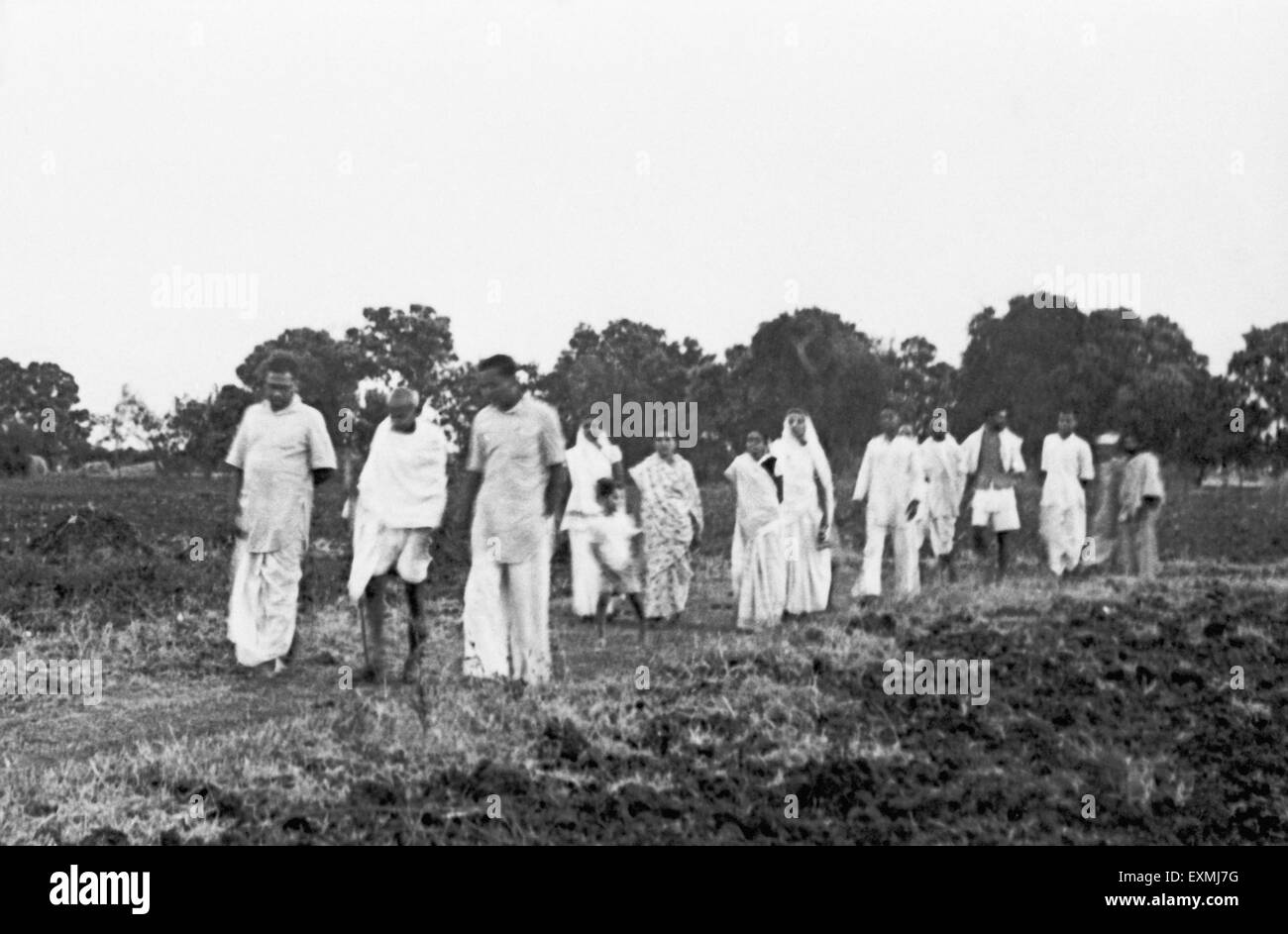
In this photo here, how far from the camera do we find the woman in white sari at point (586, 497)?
12312 millimetres

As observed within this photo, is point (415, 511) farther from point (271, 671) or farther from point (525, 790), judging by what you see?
point (525, 790)

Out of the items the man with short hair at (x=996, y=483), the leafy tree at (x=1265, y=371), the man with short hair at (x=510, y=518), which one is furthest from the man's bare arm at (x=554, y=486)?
the leafy tree at (x=1265, y=371)

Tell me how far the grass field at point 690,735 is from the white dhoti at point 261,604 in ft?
0.71

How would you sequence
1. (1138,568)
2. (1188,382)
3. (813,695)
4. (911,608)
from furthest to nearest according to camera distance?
1. (1188,382)
2. (1138,568)
3. (911,608)
4. (813,695)

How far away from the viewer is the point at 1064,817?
6277 millimetres

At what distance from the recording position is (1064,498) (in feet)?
51.5

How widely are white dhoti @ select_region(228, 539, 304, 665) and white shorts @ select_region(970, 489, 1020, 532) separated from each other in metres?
7.40

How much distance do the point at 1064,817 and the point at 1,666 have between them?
6.56 meters

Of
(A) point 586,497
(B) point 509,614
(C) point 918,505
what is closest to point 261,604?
(B) point 509,614

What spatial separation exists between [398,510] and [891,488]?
17.0 ft

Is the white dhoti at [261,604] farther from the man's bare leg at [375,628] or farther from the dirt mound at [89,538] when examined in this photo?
the dirt mound at [89,538]

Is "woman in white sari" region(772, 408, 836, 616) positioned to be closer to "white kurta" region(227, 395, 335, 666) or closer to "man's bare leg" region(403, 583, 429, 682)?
"man's bare leg" region(403, 583, 429, 682)
